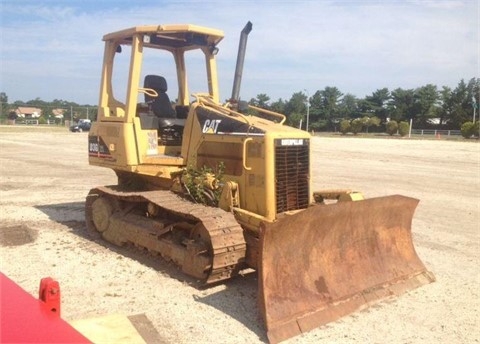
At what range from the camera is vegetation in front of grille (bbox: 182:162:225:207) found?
6375mm

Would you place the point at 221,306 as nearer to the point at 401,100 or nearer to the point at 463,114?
the point at 463,114

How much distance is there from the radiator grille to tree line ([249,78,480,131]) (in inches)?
2029

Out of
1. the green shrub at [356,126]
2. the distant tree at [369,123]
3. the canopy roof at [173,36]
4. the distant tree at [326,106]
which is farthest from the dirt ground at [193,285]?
the distant tree at [326,106]

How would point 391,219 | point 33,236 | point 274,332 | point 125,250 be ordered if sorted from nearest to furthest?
point 274,332
point 391,219
point 125,250
point 33,236

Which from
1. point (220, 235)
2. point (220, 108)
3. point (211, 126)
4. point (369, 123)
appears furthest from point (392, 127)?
point (220, 235)


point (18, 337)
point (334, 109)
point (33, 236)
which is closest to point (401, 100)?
point (334, 109)

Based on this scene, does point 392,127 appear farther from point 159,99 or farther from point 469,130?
point 159,99

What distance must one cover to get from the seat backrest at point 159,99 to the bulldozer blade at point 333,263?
337 cm

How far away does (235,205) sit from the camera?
611cm

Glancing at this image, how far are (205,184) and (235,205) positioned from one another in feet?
1.83

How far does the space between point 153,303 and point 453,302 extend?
3.18 meters

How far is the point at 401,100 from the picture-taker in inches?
2913

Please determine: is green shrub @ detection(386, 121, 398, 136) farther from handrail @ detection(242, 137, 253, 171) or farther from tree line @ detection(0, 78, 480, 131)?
handrail @ detection(242, 137, 253, 171)

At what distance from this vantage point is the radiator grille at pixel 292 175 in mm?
5926
